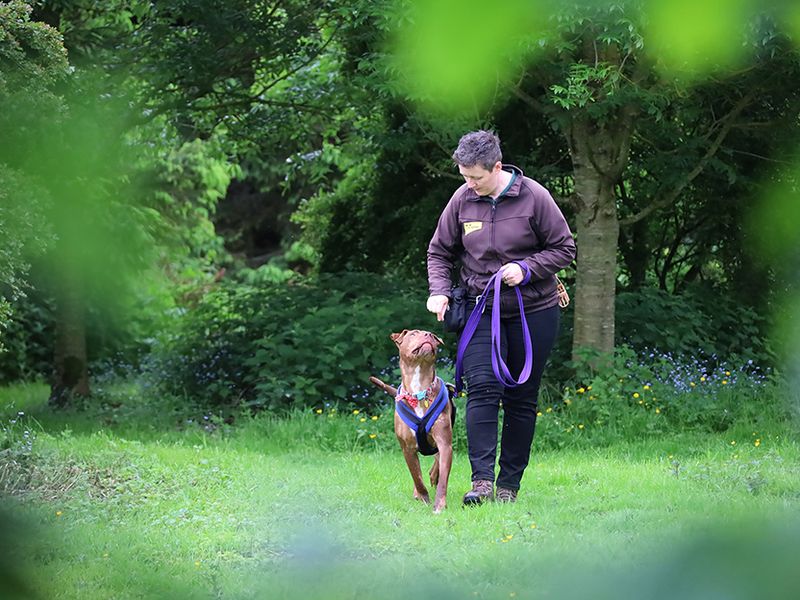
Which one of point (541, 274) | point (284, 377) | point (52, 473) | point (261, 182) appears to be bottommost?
point (52, 473)

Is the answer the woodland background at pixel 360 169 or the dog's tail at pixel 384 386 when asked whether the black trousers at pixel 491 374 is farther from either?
the woodland background at pixel 360 169

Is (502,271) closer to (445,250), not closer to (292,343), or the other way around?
(445,250)

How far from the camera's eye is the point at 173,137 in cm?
1107

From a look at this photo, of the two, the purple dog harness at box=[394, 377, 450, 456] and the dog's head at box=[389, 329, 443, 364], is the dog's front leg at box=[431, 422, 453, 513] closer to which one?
the purple dog harness at box=[394, 377, 450, 456]

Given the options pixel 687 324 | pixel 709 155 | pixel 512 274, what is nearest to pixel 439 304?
pixel 512 274

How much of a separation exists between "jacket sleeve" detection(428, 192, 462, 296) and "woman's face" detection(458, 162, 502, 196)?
0.18 metres

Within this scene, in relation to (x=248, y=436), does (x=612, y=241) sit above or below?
above

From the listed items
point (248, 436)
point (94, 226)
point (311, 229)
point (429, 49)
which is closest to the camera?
point (429, 49)

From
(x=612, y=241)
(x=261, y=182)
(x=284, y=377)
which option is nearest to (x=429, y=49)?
(x=612, y=241)

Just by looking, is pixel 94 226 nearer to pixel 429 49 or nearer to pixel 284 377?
pixel 429 49

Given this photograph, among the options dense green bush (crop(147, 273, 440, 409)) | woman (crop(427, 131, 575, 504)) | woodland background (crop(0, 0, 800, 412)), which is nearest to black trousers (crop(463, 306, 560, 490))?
woman (crop(427, 131, 575, 504))

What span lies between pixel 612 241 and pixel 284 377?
3.09 metres

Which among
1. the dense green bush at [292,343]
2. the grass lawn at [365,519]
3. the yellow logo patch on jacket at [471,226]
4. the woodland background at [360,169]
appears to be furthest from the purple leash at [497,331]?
the dense green bush at [292,343]

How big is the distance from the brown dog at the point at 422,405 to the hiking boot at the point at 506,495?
27 cm
